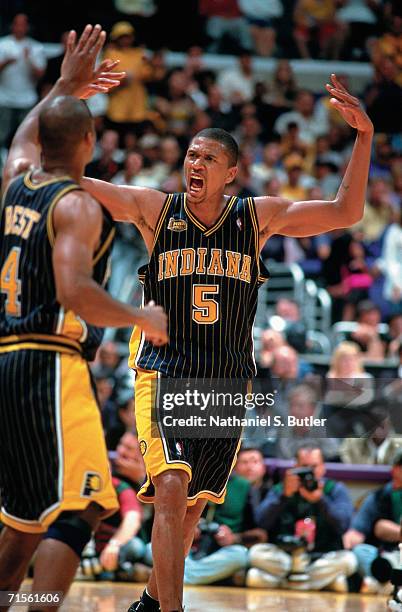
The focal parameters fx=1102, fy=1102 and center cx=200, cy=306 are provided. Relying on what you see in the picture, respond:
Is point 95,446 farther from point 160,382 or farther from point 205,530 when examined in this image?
point 205,530

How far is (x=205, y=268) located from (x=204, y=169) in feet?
1.90

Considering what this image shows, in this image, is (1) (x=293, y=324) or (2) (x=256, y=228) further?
(1) (x=293, y=324)

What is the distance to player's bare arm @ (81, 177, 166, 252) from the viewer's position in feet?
21.0

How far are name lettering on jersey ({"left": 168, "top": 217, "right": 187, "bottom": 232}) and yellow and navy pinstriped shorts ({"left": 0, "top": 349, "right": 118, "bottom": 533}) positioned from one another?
1.87m

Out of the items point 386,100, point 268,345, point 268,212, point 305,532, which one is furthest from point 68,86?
point 386,100

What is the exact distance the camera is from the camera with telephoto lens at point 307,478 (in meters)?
9.57

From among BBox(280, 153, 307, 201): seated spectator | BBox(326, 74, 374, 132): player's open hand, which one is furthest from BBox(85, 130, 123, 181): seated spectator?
BBox(326, 74, 374, 132): player's open hand

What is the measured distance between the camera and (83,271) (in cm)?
448

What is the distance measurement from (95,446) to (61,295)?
2.19 feet

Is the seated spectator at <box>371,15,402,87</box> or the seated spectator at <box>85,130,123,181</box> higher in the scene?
the seated spectator at <box>371,15,402,87</box>

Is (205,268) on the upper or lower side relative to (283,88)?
upper

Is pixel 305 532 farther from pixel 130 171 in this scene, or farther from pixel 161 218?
pixel 130 171

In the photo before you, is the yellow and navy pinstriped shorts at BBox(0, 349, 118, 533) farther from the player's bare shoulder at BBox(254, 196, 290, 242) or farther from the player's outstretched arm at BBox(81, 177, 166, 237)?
the player's bare shoulder at BBox(254, 196, 290, 242)

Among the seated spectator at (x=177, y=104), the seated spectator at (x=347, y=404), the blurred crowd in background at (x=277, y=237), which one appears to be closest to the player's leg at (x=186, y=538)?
the blurred crowd in background at (x=277, y=237)
